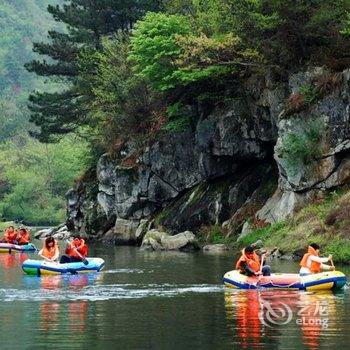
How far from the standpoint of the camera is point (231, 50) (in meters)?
46.3

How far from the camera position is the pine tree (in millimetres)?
65750

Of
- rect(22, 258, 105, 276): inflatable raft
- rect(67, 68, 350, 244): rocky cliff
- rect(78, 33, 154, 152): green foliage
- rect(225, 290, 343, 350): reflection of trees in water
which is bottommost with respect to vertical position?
rect(225, 290, 343, 350): reflection of trees in water

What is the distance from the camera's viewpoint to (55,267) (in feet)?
119

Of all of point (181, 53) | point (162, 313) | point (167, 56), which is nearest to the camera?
point (162, 313)

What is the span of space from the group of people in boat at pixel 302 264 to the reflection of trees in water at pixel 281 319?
40.2 inches

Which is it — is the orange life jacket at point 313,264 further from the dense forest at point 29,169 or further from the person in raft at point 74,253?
the dense forest at point 29,169

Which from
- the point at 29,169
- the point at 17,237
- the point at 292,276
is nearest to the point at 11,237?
the point at 17,237

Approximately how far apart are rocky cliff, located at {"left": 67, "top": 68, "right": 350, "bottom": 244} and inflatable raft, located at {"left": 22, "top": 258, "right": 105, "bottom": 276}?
10476mm

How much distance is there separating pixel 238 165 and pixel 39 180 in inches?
2303

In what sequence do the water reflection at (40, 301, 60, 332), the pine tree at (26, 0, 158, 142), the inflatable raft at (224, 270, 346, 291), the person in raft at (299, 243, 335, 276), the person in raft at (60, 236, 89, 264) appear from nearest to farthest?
1. the water reflection at (40, 301, 60, 332)
2. the inflatable raft at (224, 270, 346, 291)
3. the person in raft at (299, 243, 335, 276)
4. the person in raft at (60, 236, 89, 264)
5. the pine tree at (26, 0, 158, 142)

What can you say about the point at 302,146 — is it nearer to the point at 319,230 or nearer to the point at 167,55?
the point at 319,230

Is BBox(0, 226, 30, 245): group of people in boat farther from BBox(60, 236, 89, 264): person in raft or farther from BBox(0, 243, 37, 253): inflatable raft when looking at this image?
BBox(60, 236, 89, 264): person in raft

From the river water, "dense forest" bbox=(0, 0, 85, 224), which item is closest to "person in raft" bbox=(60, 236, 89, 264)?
the river water

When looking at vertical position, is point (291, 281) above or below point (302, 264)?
below
